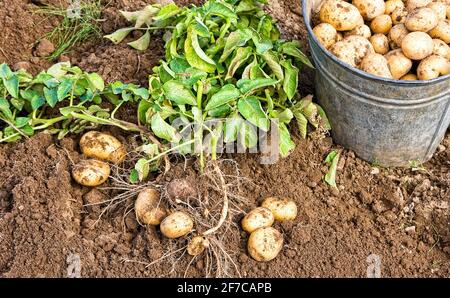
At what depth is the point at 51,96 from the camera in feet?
8.30

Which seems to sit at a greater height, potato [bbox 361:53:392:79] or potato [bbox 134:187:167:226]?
potato [bbox 361:53:392:79]

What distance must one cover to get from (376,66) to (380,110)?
0.17m

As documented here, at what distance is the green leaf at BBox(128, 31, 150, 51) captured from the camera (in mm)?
2859

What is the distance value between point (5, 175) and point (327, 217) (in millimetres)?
1287

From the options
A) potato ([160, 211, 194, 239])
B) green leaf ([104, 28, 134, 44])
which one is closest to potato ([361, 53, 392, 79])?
potato ([160, 211, 194, 239])

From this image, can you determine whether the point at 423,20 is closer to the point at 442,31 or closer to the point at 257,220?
the point at 442,31

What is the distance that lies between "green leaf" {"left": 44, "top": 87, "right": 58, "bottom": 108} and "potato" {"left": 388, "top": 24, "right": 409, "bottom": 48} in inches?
53.8

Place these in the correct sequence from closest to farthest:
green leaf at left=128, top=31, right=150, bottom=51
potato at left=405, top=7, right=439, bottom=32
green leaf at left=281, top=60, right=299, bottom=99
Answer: potato at left=405, top=7, right=439, bottom=32, green leaf at left=281, top=60, right=299, bottom=99, green leaf at left=128, top=31, right=150, bottom=51

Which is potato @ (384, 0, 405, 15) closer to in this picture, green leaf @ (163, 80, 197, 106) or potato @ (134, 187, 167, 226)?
green leaf @ (163, 80, 197, 106)

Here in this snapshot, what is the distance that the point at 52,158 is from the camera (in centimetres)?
255

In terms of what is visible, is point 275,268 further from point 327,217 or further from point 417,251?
point 417,251

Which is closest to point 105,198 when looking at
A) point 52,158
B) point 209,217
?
point 52,158

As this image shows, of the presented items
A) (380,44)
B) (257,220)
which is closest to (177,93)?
(257,220)

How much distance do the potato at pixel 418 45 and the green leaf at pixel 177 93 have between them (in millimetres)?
852
